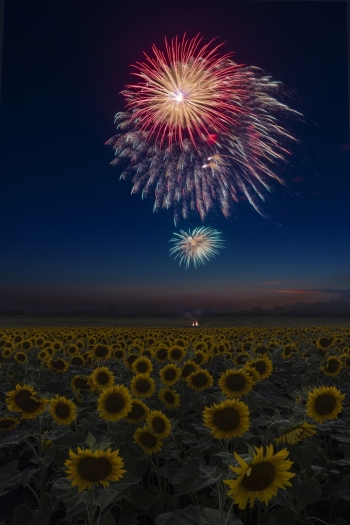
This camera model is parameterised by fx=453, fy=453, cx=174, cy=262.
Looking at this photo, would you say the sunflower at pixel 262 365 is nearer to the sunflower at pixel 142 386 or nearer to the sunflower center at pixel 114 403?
the sunflower at pixel 142 386

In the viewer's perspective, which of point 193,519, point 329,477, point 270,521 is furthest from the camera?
point 329,477

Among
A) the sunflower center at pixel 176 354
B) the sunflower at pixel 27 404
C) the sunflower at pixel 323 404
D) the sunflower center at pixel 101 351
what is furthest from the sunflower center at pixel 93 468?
the sunflower center at pixel 101 351

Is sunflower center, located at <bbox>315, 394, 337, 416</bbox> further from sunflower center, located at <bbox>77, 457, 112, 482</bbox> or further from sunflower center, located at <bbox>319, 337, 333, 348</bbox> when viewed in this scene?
sunflower center, located at <bbox>319, 337, 333, 348</bbox>

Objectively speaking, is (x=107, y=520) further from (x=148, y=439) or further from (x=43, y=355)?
(x=43, y=355)

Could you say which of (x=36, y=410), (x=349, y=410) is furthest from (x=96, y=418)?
(x=349, y=410)

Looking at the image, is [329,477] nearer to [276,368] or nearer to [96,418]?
[96,418]

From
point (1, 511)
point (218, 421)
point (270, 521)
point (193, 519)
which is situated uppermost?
point (218, 421)

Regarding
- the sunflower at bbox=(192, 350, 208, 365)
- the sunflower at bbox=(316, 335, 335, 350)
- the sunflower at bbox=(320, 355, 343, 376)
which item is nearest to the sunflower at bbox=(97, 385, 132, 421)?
the sunflower at bbox=(192, 350, 208, 365)
